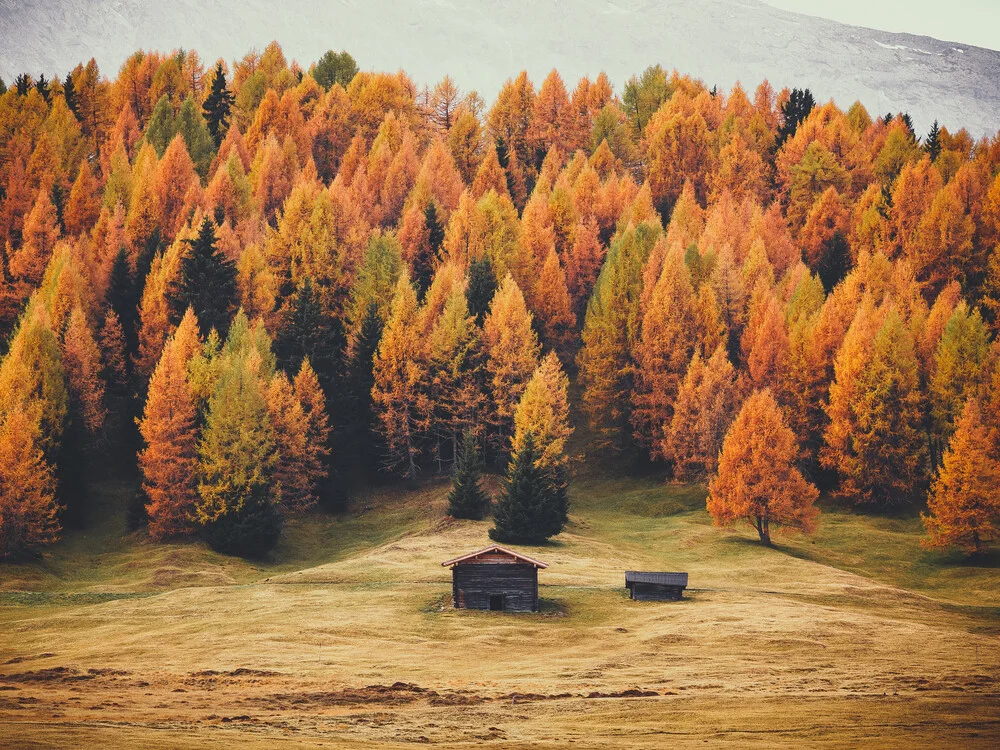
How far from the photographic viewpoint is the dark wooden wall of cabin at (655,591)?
60625 millimetres

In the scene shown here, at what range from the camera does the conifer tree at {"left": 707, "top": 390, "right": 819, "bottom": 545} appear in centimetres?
7650

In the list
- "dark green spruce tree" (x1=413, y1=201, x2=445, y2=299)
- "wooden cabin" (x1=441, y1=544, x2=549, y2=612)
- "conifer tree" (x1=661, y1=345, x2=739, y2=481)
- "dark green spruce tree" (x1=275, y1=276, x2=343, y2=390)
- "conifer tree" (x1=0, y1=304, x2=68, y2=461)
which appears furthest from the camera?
"dark green spruce tree" (x1=413, y1=201, x2=445, y2=299)

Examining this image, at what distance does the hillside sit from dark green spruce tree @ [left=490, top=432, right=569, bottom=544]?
1.72m

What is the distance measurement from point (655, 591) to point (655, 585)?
1.28 ft

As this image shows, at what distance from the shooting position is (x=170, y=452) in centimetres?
7825

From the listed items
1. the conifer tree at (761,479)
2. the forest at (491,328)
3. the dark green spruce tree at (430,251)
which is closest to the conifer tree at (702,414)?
the forest at (491,328)

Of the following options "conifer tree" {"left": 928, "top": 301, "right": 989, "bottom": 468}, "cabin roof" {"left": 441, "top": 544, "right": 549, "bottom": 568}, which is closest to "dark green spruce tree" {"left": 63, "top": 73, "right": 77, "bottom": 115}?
"cabin roof" {"left": 441, "top": 544, "right": 549, "bottom": 568}

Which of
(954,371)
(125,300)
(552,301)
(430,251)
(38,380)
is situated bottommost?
(38,380)

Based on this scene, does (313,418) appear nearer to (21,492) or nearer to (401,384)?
(401,384)

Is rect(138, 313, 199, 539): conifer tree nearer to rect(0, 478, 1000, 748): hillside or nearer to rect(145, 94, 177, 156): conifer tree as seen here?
rect(0, 478, 1000, 748): hillside

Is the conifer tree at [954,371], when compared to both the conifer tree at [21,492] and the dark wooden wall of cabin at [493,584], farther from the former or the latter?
the conifer tree at [21,492]

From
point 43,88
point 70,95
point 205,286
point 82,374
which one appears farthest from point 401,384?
point 43,88

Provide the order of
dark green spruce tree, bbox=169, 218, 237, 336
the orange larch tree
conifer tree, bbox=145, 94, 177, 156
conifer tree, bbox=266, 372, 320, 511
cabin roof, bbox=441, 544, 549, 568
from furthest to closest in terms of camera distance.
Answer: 1. conifer tree, bbox=145, 94, 177, 156
2. dark green spruce tree, bbox=169, 218, 237, 336
3. the orange larch tree
4. conifer tree, bbox=266, 372, 320, 511
5. cabin roof, bbox=441, 544, 549, 568

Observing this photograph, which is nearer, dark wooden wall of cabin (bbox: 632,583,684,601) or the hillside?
the hillside
